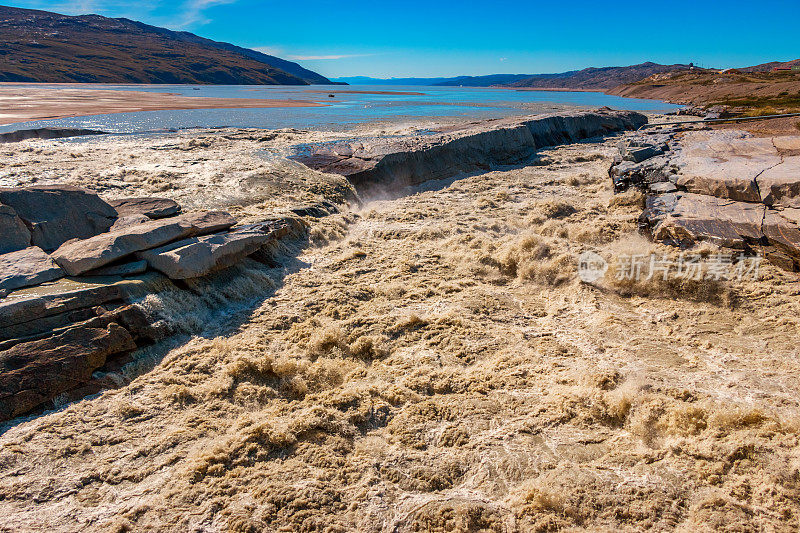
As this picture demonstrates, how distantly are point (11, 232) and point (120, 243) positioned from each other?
1.59 metres

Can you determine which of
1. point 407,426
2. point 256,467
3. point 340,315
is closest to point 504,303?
point 340,315

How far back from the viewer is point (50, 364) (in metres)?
4.43

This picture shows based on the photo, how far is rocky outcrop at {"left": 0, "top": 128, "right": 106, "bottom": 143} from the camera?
581 inches

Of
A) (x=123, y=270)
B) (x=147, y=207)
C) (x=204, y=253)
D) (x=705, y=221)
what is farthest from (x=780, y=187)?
(x=147, y=207)

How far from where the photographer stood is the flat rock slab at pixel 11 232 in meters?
5.82

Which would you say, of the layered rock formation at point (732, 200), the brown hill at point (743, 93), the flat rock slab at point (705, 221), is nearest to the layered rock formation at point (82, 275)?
the flat rock slab at point (705, 221)

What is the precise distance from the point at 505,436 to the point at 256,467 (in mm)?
2440

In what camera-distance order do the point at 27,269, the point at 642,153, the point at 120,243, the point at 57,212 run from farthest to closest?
the point at 642,153
the point at 57,212
the point at 120,243
the point at 27,269

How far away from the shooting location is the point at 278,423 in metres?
4.21

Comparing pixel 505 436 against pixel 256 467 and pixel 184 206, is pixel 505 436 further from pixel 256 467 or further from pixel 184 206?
pixel 184 206

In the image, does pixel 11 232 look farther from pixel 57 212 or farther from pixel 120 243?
pixel 120 243

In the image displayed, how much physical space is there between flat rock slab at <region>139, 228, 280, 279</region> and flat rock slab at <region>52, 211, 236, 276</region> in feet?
0.50

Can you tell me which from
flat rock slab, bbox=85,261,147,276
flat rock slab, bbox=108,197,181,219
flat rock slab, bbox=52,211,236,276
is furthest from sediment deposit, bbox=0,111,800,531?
flat rock slab, bbox=108,197,181,219

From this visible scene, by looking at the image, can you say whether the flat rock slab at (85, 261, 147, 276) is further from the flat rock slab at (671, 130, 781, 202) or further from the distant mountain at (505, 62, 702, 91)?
the distant mountain at (505, 62, 702, 91)
